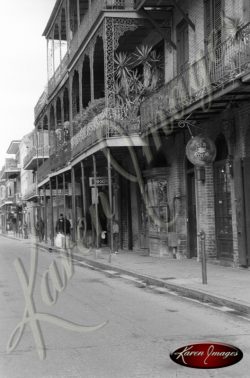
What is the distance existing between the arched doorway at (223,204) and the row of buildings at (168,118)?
0.03m

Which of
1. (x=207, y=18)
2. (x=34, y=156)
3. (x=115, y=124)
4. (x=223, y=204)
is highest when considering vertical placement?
(x=207, y=18)

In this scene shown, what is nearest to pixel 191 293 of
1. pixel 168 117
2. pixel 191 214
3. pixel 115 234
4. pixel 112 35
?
pixel 168 117

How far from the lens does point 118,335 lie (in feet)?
25.4

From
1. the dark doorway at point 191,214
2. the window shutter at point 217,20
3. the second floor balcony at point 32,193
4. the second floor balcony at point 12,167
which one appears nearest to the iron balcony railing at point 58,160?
the dark doorway at point 191,214

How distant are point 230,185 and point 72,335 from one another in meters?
8.79

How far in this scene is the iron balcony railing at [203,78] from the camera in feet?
40.8

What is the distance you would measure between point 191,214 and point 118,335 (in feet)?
37.5

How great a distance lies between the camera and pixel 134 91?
20.6 m

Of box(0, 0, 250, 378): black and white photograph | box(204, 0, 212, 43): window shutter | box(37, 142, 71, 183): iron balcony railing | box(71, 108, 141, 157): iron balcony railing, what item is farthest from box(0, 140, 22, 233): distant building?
box(204, 0, 212, 43): window shutter

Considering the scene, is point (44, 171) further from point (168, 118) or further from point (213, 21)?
point (213, 21)

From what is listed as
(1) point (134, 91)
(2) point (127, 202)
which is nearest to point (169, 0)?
(1) point (134, 91)

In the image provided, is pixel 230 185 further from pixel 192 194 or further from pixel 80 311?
pixel 80 311

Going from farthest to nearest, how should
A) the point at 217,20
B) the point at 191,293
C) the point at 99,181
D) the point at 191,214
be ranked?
1. the point at 99,181
2. the point at 191,214
3. the point at 217,20
4. the point at 191,293

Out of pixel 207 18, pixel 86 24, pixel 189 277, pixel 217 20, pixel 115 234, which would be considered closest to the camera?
pixel 189 277
